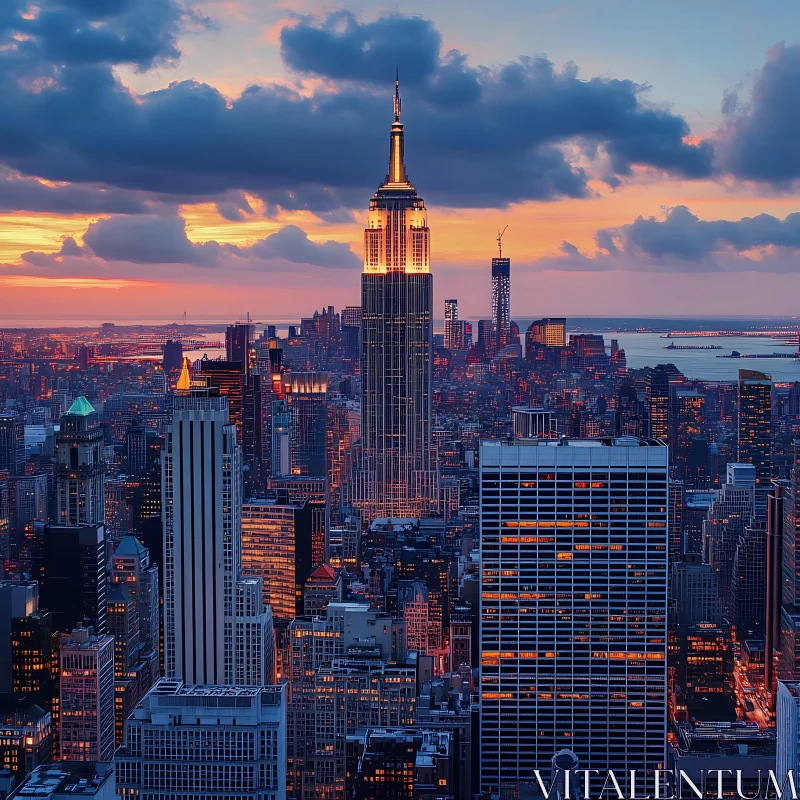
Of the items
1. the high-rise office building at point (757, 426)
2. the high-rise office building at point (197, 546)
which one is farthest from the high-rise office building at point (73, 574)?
the high-rise office building at point (757, 426)

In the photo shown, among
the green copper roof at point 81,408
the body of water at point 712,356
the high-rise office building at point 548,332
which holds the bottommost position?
the green copper roof at point 81,408

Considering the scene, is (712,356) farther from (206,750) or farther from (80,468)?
(80,468)

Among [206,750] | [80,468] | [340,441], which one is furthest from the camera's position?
[340,441]

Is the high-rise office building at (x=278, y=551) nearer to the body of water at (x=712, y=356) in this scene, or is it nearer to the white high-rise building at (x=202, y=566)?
the white high-rise building at (x=202, y=566)

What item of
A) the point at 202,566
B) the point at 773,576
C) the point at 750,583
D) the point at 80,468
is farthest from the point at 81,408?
the point at 773,576

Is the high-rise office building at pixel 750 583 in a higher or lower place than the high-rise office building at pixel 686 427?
lower

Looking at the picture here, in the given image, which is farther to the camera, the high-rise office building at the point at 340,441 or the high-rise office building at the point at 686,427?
the high-rise office building at the point at 340,441

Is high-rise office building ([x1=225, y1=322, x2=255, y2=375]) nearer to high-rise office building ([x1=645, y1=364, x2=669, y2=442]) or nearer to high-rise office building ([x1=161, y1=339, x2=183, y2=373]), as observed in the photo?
high-rise office building ([x1=161, y1=339, x2=183, y2=373])
